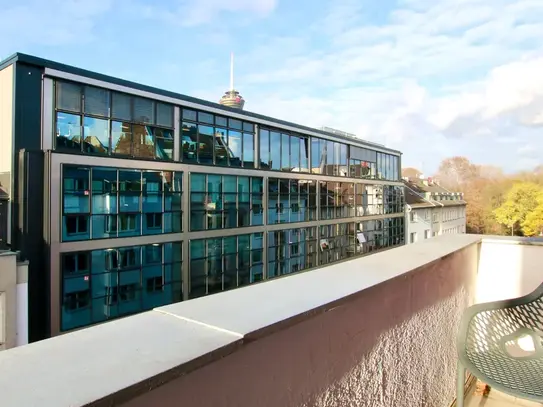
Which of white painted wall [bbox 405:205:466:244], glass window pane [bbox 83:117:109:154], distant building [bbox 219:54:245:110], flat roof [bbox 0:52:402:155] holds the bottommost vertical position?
white painted wall [bbox 405:205:466:244]

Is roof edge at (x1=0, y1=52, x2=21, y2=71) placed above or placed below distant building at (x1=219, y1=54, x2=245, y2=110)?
below

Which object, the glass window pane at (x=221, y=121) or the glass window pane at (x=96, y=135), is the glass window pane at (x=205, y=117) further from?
the glass window pane at (x=96, y=135)

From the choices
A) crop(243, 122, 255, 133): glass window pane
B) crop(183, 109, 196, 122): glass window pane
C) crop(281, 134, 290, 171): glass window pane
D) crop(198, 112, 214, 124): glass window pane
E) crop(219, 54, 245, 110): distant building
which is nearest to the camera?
crop(183, 109, 196, 122): glass window pane

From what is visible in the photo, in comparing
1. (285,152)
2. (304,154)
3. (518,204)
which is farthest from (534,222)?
(285,152)

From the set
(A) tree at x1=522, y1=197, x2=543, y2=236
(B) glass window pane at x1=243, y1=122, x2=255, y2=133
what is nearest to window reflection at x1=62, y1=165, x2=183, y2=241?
(B) glass window pane at x1=243, y1=122, x2=255, y2=133

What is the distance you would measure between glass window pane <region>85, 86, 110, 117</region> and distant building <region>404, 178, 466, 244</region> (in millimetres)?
26033

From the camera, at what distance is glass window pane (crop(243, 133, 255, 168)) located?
1812 centimetres

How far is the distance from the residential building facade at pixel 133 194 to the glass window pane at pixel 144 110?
0.13 ft

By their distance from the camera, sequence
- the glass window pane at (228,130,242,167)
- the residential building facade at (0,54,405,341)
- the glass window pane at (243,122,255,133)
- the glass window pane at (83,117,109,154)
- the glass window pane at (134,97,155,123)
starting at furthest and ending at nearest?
the glass window pane at (243,122,255,133) → the glass window pane at (228,130,242,167) → the glass window pane at (134,97,155,123) → the glass window pane at (83,117,109,154) → the residential building facade at (0,54,405,341)

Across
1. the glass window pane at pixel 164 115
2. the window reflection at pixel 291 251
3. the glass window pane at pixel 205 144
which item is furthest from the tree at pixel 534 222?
the glass window pane at pixel 164 115

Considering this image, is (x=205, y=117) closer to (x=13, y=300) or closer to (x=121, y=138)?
(x=121, y=138)

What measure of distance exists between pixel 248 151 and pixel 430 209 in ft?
78.3

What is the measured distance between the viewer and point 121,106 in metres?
13.4

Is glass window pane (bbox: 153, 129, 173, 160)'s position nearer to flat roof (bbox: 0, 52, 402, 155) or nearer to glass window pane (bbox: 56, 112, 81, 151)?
flat roof (bbox: 0, 52, 402, 155)
